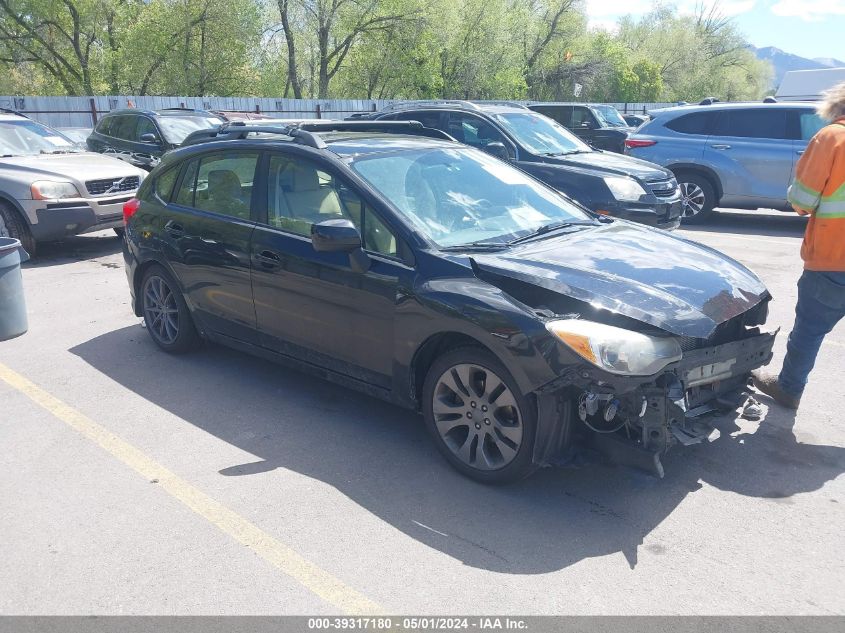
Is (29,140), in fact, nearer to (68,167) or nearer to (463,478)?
(68,167)

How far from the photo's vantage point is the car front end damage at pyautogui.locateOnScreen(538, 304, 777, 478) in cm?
339

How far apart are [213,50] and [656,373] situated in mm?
39078

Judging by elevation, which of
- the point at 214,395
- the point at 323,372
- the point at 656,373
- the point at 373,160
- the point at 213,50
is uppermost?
the point at 213,50

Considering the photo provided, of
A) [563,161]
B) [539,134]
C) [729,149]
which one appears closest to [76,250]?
[539,134]

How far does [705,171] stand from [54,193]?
31.3 feet

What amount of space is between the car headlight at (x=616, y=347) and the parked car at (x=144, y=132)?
10922 mm

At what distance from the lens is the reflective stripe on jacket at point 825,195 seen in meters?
4.27

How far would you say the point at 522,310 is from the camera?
3.55 meters

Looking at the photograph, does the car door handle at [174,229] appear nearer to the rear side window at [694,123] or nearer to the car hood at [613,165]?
the car hood at [613,165]

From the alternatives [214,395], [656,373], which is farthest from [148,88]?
[656,373]

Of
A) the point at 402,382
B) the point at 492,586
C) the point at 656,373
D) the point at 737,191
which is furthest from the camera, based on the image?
the point at 737,191

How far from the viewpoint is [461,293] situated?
378 centimetres

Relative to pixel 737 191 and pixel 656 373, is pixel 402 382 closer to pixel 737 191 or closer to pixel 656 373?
pixel 656 373

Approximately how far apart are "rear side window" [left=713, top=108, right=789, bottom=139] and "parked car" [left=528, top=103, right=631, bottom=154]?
5.75 m
